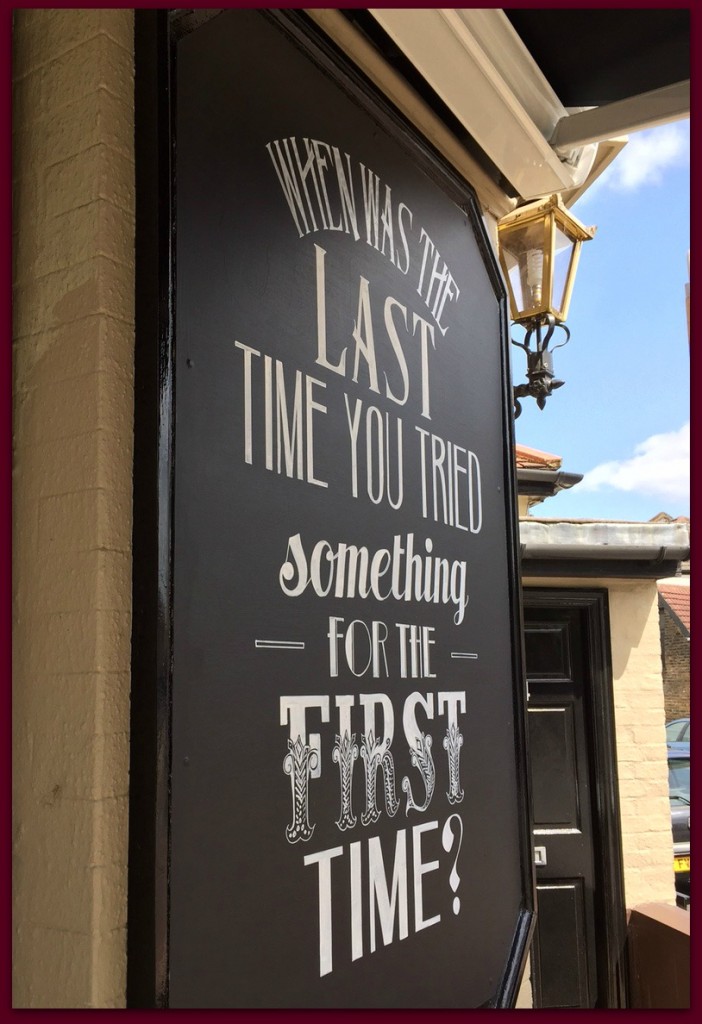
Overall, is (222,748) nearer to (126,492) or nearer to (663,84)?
(126,492)

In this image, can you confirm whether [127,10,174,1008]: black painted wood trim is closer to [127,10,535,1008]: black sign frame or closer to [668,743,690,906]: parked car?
[127,10,535,1008]: black sign frame

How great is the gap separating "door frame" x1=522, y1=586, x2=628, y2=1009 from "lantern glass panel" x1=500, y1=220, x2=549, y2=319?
1.68 metres

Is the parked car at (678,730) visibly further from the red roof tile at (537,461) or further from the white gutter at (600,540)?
the white gutter at (600,540)

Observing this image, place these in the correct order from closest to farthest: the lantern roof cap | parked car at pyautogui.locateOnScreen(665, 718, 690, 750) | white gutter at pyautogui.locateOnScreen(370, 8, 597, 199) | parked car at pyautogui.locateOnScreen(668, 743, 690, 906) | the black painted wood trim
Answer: the black painted wood trim
white gutter at pyautogui.locateOnScreen(370, 8, 597, 199)
the lantern roof cap
parked car at pyautogui.locateOnScreen(668, 743, 690, 906)
parked car at pyautogui.locateOnScreen(665, 718, 690, 750)

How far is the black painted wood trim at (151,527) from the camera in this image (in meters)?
1.09

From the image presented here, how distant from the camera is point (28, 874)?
116cm

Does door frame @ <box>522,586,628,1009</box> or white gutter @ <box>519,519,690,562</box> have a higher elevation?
white gutter @ <box>519,519,690,562</box>

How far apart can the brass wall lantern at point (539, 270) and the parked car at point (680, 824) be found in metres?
3.45

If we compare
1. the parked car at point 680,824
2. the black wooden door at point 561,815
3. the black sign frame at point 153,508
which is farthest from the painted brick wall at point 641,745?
the black sign frame at point 153,508

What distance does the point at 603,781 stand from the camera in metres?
4.93

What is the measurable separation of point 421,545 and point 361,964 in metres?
0.77

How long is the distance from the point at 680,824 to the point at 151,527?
21.6ft

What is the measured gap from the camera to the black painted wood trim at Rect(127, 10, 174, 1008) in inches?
42.8

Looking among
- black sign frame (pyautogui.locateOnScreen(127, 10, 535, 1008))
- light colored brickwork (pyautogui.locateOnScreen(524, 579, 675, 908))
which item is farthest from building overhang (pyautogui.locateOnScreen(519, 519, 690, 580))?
black sign frame (pyautogui.locateOnScreen(127, 10, 535, 1008))
